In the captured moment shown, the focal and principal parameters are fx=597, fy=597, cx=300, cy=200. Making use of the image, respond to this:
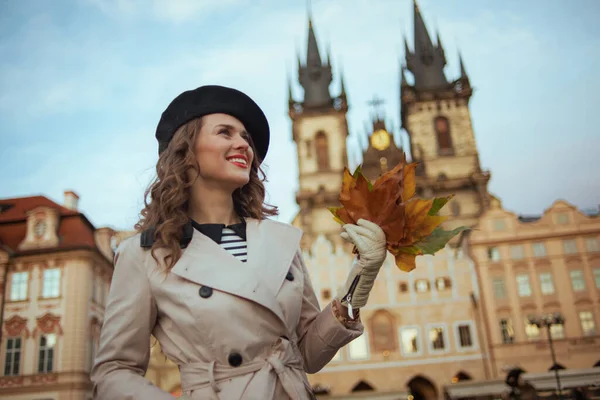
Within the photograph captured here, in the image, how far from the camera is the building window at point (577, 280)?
28.2 meters

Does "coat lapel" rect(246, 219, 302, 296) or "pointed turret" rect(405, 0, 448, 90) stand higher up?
"pointed turret" rect(405, 0, 448, 90)

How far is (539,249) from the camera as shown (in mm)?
29031

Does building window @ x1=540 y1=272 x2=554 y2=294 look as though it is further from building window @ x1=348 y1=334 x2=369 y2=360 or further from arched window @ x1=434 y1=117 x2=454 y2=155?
arched window @ x1=434 y1=117 x2=454 y2=155

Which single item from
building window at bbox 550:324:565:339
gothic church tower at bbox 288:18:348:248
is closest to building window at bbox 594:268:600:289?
building window at bbox 550:324:565:339

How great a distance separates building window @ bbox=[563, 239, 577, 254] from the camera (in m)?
28.9

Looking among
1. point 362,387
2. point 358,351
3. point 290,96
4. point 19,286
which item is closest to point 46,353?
point 19,286

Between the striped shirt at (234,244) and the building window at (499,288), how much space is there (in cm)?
2795

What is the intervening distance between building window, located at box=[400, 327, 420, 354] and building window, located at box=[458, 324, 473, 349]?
201 cm

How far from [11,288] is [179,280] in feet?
78.1

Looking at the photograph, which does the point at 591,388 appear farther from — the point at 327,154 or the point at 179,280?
the point at 327,154

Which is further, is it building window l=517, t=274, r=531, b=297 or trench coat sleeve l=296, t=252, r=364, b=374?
building window l=517, t=274, r=531, b=297

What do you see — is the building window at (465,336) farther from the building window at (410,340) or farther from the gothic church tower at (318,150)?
the gothic church tower at (318,150)

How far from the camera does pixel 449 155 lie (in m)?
43.5

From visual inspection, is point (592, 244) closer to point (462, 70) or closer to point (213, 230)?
point (462, 70)
